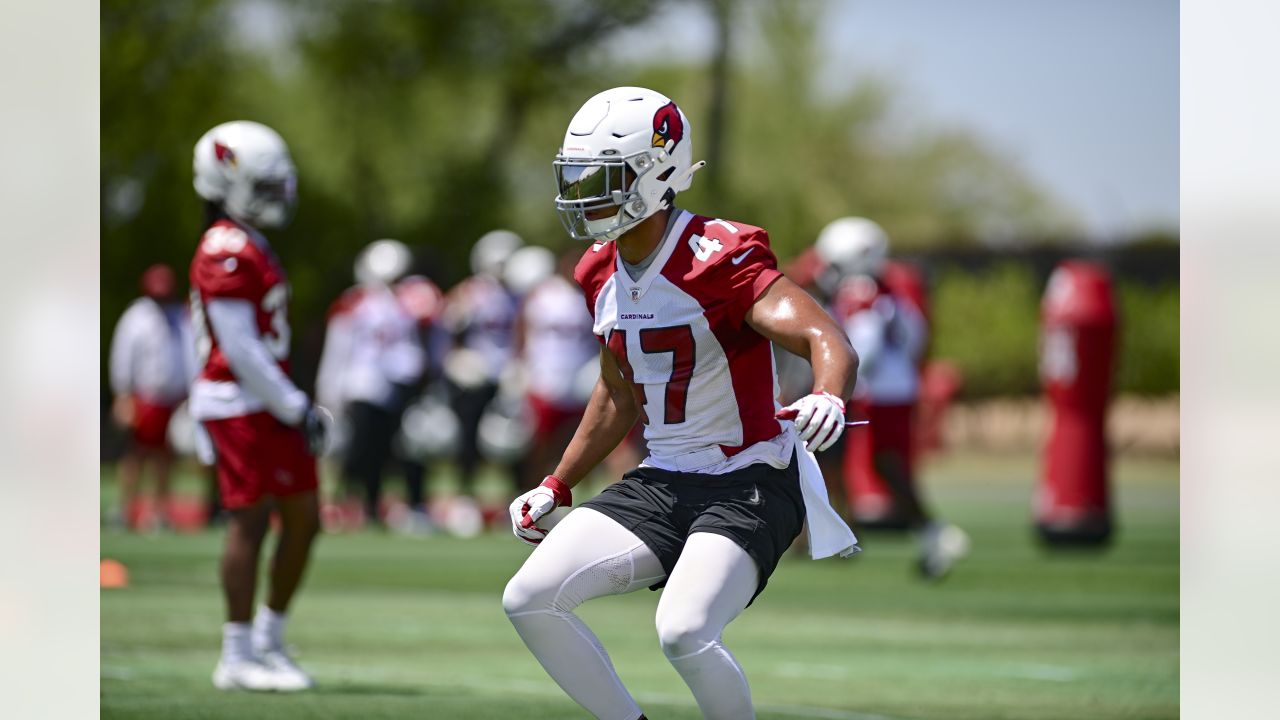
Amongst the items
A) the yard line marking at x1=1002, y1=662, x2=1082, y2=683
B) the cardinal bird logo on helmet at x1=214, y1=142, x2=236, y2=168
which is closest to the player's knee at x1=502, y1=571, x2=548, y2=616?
the cardinal bird logo on helmet at x1=214, y1=142, x2=236, y2=168

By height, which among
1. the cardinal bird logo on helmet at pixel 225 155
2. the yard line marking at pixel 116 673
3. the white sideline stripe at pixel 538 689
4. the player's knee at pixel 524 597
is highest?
the cardinal bird logo on helmet at pixel 225 155

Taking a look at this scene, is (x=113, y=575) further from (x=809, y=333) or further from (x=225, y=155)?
(x=809, y=333)

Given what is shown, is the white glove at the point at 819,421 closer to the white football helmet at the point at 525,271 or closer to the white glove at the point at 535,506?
the white glove at the point at 535,506

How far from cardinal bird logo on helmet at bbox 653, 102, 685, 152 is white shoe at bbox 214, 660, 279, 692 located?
9.82ft

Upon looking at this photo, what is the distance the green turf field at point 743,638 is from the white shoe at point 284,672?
0.11 m

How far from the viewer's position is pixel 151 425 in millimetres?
14750

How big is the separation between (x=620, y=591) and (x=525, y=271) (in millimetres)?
11951

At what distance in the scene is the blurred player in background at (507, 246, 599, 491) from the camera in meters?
14.7

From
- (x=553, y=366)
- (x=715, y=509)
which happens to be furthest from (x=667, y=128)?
(x=553, y=366)

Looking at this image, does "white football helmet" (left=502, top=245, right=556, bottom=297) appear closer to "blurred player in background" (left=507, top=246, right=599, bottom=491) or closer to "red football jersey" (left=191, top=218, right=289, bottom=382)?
"blurred player in background" (left=507, top=246, right=599, bottom=491)

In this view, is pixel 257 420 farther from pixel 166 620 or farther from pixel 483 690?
pixel 166 620

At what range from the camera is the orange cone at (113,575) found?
34.9 feet

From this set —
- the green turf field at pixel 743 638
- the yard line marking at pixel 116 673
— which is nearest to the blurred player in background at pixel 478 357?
the green turf field at pixel 743 638
